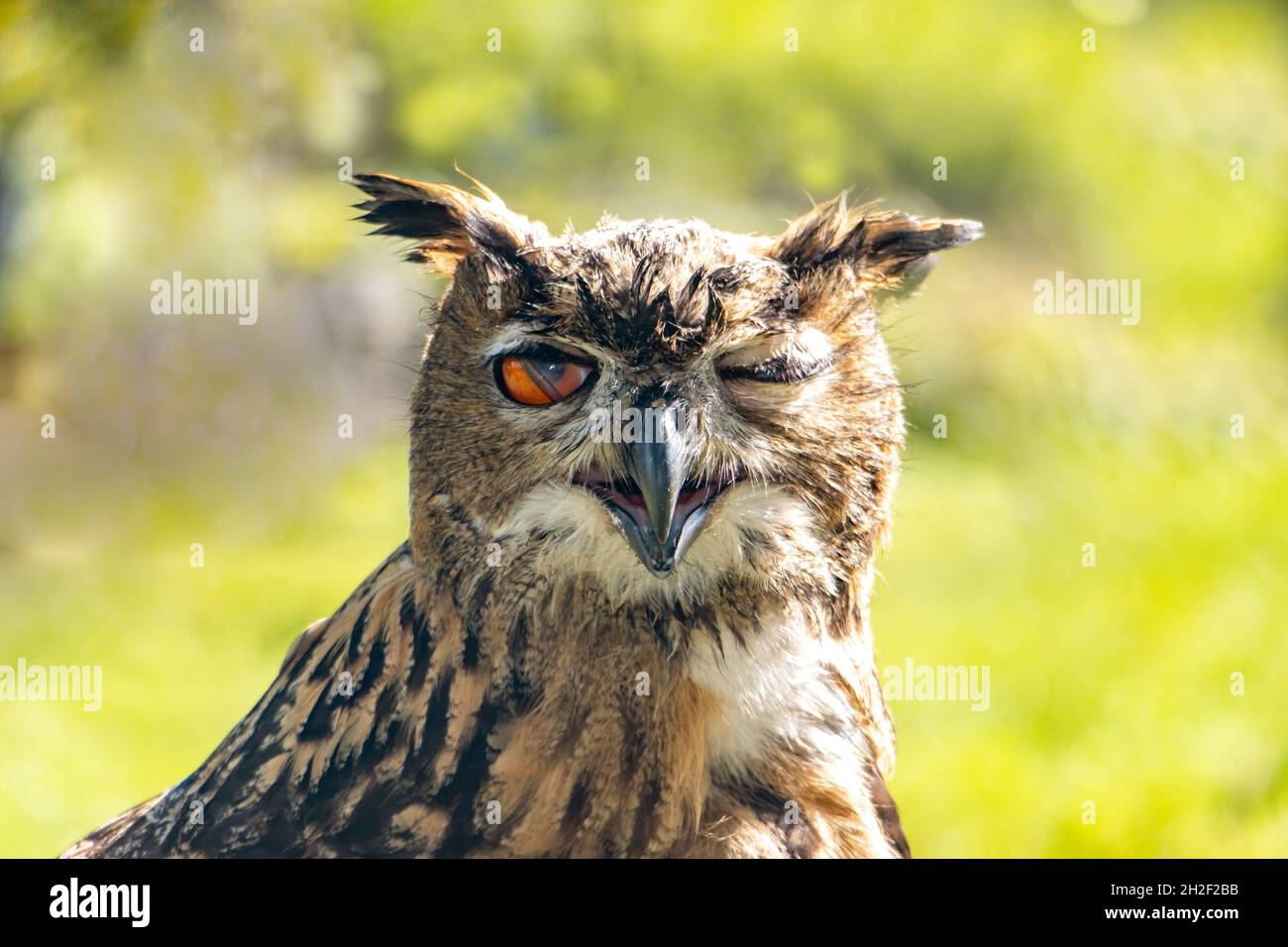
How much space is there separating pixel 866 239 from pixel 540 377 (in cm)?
76

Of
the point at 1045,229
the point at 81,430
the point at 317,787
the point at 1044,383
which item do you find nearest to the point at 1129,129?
the point at 1045,229

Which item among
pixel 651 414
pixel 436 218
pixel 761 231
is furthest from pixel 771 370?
pixel 761 231

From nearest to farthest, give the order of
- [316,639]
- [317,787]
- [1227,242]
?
[317,787] → [316,639] → [1227,242]

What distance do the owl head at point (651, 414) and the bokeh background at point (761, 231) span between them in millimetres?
3055

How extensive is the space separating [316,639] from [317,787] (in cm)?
34

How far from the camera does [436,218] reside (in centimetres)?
281

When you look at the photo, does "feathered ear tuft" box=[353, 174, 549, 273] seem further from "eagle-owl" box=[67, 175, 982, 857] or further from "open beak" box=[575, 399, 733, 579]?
"open beak" box=[575, 399, 733, 579]

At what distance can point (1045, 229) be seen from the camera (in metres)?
9.95

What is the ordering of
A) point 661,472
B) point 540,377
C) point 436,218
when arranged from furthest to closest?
1. point 436,218
2. point 540,377
3. point 661,472

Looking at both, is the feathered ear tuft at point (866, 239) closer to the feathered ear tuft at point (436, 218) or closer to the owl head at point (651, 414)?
the owl head at point (651, 414)

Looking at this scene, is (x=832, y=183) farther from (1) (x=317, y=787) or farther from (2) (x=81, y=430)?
(1) (x=317, y=787)

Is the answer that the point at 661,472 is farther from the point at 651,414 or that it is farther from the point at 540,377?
the point at 540,377

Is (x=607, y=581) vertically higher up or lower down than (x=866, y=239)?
lower down
